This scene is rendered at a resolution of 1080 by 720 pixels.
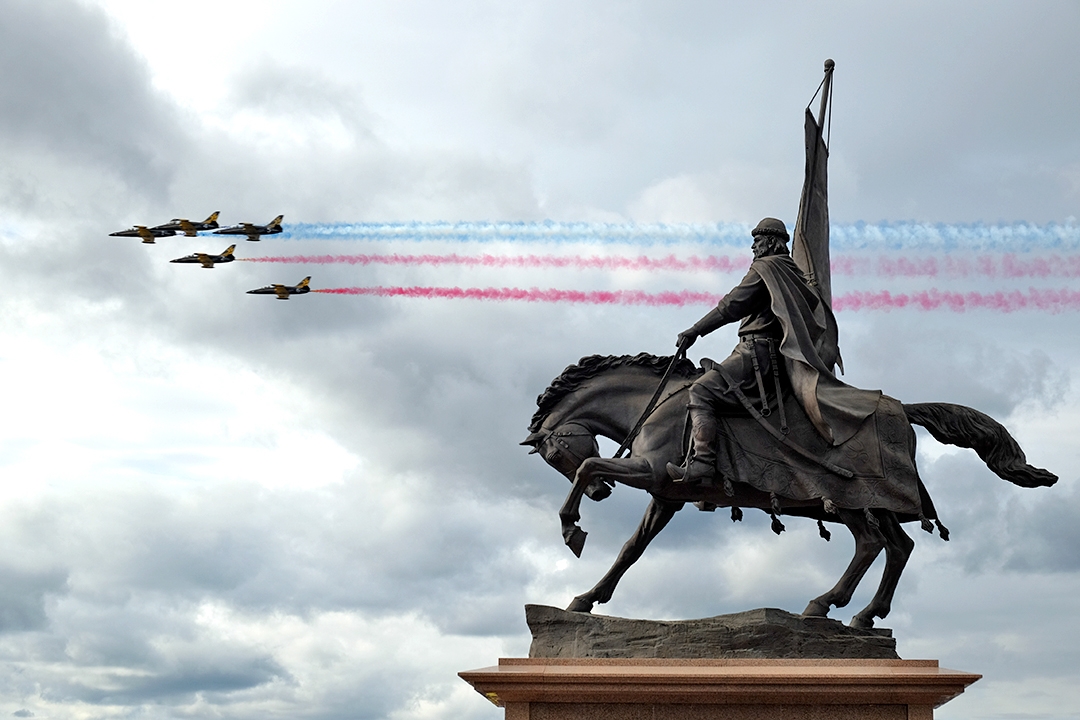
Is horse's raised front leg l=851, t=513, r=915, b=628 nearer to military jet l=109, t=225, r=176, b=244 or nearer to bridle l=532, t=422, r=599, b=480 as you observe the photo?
bridle l=532, t=422, r=599, b=480

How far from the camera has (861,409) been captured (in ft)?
50.5

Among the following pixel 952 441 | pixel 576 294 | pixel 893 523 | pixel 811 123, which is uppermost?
pixel 811 123

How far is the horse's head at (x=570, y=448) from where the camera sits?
15.6 metres

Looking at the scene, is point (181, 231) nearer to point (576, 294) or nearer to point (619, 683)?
point (576, 294)

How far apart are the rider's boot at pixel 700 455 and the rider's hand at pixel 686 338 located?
1.02 metres

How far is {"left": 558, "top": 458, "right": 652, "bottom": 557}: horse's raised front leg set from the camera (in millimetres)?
14859

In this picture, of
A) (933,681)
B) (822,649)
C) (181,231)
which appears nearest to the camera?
(933,681)

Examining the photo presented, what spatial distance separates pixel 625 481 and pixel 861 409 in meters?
3.05

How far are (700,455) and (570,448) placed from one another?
1.65 metres

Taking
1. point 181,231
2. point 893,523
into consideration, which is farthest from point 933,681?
point 181,231

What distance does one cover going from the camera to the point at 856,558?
15.5 metres

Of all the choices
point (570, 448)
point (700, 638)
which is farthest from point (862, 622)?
point (570, 448)

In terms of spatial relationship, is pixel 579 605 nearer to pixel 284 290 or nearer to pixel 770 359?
pixel 770 359

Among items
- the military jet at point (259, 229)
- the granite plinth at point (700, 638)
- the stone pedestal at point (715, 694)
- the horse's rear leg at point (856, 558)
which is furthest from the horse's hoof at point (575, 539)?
the military jet at point (259, 229)
